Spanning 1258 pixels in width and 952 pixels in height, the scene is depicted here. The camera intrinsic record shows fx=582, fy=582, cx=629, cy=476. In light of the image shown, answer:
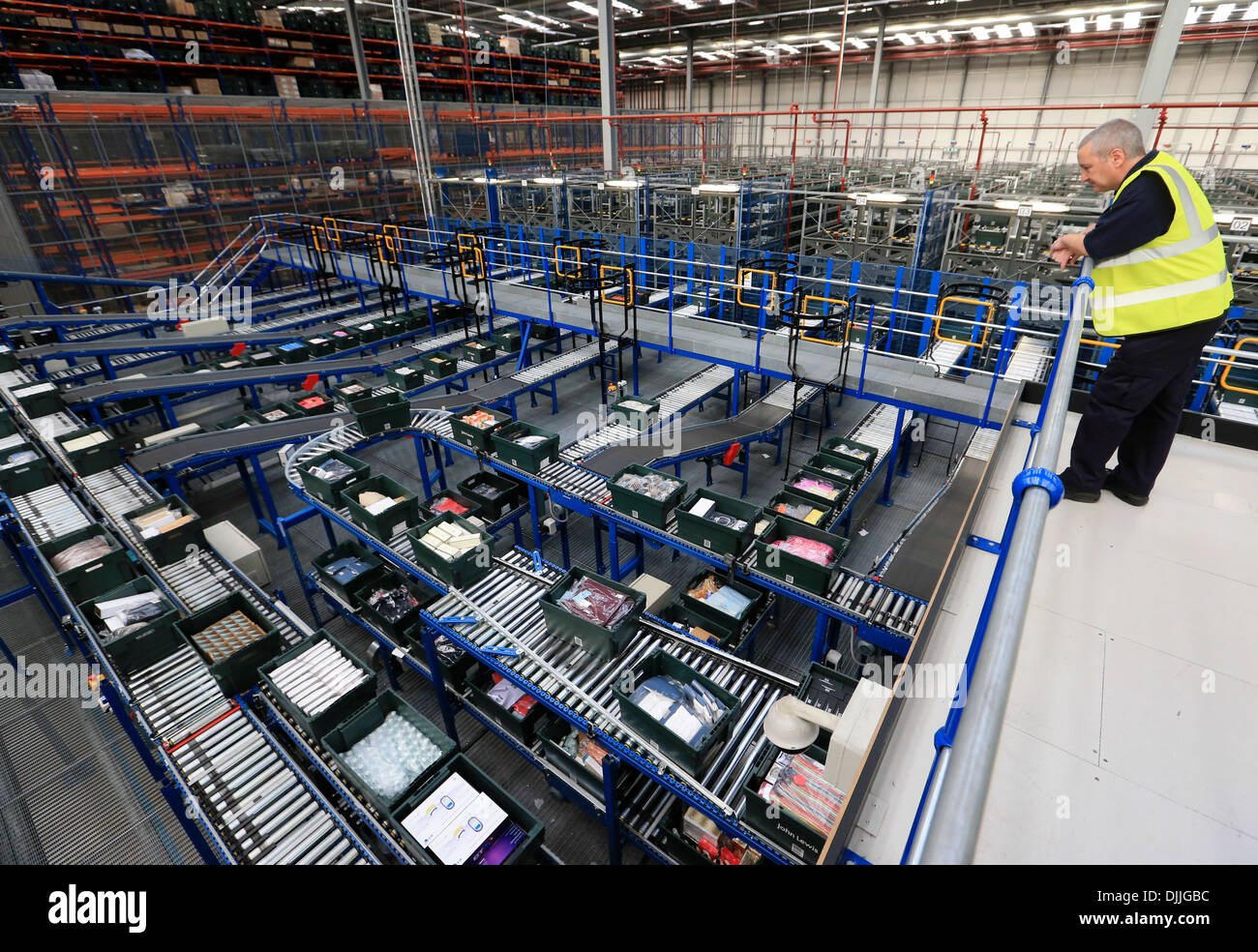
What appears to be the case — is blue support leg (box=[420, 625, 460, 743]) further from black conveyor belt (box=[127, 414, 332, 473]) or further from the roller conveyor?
black conveyor belt (box=[127, 414, 332, 473])

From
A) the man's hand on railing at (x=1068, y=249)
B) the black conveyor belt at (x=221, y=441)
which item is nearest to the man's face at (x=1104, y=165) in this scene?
the man's hand on railing at (x=1068, y=249)

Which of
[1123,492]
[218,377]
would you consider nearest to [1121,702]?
[1123,492]

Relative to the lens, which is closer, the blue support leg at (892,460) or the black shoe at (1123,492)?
the black shoe at (1123,492)

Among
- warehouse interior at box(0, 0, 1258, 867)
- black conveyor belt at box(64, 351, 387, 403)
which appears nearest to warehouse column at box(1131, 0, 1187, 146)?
warehouse interior at box(0, 0, 1258, 867)

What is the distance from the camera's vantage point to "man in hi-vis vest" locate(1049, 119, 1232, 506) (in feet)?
7.66

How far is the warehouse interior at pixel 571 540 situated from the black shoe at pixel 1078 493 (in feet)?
0.24

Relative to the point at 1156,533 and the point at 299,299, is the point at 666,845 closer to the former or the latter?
the point at 1156,533

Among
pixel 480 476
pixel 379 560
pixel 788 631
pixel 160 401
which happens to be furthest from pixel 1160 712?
pixel 160 401

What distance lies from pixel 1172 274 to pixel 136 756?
8.01m

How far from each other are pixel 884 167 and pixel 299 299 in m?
20.2

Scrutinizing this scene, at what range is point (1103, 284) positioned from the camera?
2.60m

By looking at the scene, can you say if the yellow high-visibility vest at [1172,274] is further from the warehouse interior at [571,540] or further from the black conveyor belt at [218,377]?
the black conveyor belt at [218,377]

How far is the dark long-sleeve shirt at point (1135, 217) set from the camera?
2309 millimetres
